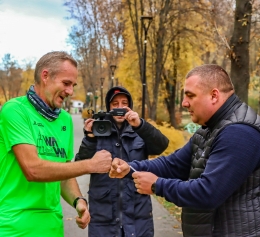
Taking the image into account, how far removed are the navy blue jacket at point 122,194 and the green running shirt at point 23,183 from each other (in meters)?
1.30

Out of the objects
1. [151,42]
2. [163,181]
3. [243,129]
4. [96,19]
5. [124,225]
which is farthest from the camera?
[96,19]

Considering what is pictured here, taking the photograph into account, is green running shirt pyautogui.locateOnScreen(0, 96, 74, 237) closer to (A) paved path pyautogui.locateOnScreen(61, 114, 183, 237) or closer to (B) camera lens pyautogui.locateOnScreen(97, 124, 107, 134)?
(B) camera lens pyautogui.locateOnScreen(97, 124, 107, 134)

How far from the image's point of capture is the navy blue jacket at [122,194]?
12.9 ft

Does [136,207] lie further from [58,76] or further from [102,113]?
[58,76]

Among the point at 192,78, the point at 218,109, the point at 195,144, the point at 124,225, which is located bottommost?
the point at 124,225

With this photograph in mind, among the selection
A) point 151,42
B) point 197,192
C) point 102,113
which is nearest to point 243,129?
point 197,192

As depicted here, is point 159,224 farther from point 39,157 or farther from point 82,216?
point 39,157

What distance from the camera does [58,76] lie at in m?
2.74

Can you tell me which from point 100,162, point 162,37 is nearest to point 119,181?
point 100,162

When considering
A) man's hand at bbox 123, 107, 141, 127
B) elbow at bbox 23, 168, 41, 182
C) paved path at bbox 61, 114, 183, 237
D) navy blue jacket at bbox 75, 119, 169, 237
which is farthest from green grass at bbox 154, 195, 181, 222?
elbow at bbox 23, 168, 41, 182

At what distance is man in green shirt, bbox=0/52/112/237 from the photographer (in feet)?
8.11

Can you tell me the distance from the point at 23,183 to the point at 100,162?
523 millimetres

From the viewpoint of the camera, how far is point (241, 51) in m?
9.13

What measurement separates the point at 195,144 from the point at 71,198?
3.38 feet
